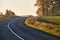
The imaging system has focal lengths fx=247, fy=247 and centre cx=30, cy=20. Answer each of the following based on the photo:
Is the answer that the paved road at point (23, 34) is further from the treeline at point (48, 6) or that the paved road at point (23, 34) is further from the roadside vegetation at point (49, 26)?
the treeline at point (48, 6)

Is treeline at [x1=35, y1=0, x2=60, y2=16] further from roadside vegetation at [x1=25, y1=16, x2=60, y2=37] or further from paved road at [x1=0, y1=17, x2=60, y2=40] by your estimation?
paved road at [x1=0, y1=17, x2=60, y2=40]

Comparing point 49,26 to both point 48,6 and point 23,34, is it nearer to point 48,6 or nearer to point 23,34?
point 23,34

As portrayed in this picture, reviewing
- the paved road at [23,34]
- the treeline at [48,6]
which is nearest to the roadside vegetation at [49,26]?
the paved road at [23,34]

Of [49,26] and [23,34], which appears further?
[49,26]

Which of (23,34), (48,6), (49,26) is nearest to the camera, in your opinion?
(23,34)

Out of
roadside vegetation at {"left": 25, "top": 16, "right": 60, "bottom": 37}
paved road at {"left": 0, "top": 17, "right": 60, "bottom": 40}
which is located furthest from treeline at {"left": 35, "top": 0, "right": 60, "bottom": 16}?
paved road at {"left": 0, "top": 17, "right": 60, "bottom": 40}

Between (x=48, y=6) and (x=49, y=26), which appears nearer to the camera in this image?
(x=49, y=26)

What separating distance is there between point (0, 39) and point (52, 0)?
50.2 meters

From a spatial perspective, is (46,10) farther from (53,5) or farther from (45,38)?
(45,38)

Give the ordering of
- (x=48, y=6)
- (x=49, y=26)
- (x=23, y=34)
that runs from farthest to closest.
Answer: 1. (x=48, y=6)
2. (x=49, y=26)
3. (x=23, y=34)

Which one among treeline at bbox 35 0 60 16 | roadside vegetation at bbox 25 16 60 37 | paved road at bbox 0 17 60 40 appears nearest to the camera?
paved road at bbox 0 17 60 40

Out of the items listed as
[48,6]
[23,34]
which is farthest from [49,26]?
[48,6]

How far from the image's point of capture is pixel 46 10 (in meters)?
72.9

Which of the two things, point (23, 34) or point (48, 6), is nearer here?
point (23, 34)
